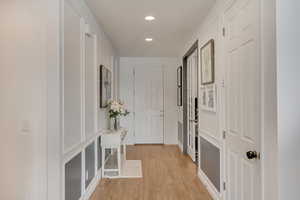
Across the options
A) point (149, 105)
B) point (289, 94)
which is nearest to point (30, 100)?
point (289, 94)

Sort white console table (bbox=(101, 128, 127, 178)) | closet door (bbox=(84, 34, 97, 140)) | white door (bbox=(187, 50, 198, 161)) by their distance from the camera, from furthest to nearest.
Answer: white door (bbox=(187, 50, 198, 161)) < white console table (bbox=(101, 128, 127, 178)) < closet door (bbox=(84, 34, 97, 140))

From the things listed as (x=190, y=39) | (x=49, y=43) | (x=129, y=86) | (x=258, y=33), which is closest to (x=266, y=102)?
(x=258, y=33)

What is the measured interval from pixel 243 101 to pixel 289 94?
0.63m

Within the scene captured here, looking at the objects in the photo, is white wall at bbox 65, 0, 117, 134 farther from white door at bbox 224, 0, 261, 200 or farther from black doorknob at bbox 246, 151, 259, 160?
black doorknob at bbox 246, 151, 259, 160

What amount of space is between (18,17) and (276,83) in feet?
6.92

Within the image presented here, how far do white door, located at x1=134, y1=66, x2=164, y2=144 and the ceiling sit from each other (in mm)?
1463

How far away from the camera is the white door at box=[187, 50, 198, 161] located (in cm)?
491

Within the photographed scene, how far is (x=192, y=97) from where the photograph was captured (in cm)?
518

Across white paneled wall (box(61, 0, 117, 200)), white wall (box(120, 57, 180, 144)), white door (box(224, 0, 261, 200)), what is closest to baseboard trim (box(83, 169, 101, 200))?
white paneled wall (box(61, 0, 117, 200))

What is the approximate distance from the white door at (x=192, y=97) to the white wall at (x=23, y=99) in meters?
3.19

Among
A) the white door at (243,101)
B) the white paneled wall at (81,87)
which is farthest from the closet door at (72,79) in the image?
the white door at (243,101)

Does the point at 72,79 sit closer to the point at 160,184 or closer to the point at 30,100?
the point at 30,100

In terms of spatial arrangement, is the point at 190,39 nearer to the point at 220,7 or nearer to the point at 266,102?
the point at 220,7

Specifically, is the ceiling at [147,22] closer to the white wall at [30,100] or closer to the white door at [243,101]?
the white door at [243,101]
